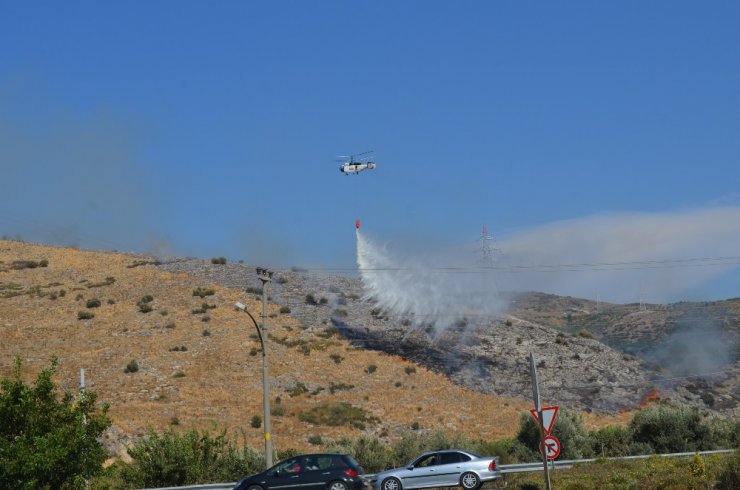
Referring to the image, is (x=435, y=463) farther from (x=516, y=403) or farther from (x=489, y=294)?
(x=489, y=294)

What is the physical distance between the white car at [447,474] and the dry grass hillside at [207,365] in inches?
1049

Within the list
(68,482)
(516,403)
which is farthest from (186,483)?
(516,403)

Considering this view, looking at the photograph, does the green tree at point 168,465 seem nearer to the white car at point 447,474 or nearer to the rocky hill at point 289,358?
the white car at point 447,474

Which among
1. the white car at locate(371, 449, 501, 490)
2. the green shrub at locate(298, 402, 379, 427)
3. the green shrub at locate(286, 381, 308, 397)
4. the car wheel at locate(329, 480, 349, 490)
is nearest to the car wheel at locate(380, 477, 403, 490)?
the white car at locate(371, 449, 501, 490)

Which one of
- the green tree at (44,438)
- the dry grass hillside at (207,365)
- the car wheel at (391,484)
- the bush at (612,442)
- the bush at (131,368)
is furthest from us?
the bush at (131,368)

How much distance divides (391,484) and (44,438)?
1127 cm

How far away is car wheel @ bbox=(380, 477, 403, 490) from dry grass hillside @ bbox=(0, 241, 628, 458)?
26601 mm

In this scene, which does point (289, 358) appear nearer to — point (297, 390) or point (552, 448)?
point (297, 390)

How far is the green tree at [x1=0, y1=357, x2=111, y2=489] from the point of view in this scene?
2723cm

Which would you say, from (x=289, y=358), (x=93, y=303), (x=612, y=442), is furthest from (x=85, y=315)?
(x=612, y=442)

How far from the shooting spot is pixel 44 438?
1083 inches

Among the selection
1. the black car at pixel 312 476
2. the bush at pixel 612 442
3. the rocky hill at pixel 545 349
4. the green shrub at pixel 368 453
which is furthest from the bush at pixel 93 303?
the black car at pixel 312 476

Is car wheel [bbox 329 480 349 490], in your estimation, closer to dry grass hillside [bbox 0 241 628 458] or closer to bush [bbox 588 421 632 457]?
bush [bbox 588 421 632 457]

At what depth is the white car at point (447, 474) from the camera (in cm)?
3106
